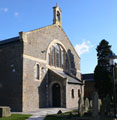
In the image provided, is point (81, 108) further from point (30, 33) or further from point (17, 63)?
point (30, 33)

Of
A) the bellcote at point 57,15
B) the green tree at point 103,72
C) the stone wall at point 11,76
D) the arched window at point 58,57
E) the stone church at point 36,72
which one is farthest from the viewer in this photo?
the bellcote at point 57,15

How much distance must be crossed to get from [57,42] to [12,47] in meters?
8.81

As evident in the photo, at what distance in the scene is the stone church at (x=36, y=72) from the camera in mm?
19500

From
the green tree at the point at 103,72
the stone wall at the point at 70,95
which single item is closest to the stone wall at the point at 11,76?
the stone wall at the point at 70,95

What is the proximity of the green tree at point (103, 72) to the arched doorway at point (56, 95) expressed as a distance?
20.0 feet

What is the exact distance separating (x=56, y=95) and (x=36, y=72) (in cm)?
455

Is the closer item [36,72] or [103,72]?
[36,72]

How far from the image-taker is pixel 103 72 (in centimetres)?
2591

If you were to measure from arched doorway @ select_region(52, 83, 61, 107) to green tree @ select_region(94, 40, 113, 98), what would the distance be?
20.0 ft

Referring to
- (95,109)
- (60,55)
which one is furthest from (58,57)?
(95,109)

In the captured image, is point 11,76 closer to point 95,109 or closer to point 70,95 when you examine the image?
point 70,95

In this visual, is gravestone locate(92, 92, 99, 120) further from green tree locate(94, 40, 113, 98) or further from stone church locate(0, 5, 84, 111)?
green tree locate(94, 40, 113, 98)

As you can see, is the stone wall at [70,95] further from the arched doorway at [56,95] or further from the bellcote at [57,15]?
the bellcote at [57,15]

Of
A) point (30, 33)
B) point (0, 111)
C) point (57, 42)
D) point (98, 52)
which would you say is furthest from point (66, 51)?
point (0, 111)
